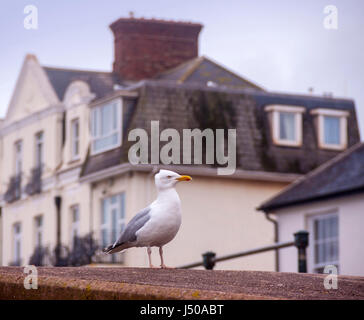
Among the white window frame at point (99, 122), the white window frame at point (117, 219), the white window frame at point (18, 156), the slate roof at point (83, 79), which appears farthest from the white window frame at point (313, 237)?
the white window frame at point (18, 156)

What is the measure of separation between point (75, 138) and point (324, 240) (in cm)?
1938

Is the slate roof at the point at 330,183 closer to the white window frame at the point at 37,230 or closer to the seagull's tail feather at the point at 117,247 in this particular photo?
the white window frame at the point at 37,230

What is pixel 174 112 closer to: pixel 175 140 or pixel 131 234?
pixel 175 140

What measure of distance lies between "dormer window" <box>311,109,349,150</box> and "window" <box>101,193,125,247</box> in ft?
28.2

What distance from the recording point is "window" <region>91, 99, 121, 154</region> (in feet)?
170

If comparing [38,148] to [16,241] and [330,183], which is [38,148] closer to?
[16,241]

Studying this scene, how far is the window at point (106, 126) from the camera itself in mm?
51719

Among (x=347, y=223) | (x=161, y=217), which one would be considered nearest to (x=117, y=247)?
(x=161, y=217)

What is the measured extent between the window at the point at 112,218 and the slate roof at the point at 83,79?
5577mm

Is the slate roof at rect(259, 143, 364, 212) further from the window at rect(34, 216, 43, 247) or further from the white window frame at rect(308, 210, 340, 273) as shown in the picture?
the window at rect(34, 216, 43, 247)

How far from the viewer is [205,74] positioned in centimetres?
5712

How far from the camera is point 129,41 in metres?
57.7
